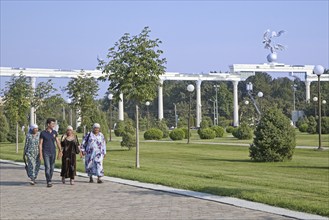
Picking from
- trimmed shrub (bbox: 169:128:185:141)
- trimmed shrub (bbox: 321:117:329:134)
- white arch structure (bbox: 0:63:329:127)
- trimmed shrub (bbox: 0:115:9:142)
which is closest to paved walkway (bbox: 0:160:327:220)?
trimmed shrub (bbox: 169:128:185:141)

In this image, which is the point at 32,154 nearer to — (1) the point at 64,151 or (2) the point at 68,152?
(1) the point at 64,151

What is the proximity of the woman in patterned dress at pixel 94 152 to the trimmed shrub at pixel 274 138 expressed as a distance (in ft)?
29.3

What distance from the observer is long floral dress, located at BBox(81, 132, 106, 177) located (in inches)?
570

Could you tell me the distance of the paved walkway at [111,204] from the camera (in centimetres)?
902

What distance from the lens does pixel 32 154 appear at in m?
14.8

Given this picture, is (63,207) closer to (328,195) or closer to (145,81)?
(328,195)

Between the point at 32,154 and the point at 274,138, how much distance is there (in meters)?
10.3

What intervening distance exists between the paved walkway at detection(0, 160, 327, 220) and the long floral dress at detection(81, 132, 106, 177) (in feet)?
1.24

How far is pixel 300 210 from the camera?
898 centimetres

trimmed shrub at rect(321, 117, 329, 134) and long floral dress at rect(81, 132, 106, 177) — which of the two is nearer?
long floral dress at rect(81, 132, 106, 177)

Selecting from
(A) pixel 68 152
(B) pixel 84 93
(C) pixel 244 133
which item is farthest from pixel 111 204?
(C) pixel 244 133

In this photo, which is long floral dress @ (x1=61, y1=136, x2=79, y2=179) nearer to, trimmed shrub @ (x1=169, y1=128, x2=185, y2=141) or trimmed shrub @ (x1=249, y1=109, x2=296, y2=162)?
trimmed shrub @ (x1=249, y1=109, x2=296, y2=162)

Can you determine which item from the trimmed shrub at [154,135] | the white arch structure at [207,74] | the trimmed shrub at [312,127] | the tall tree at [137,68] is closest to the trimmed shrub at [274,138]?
the tall tree at [137,68]

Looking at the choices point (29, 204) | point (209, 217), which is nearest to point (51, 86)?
point (29, 204)
